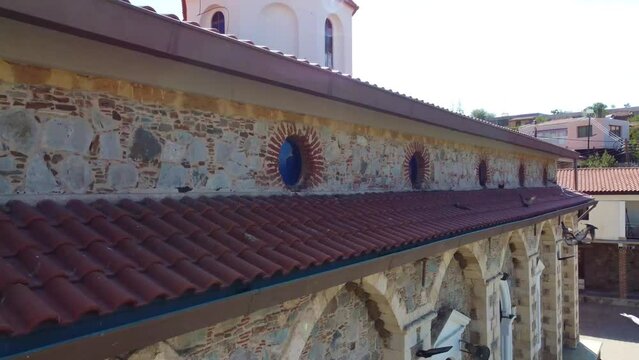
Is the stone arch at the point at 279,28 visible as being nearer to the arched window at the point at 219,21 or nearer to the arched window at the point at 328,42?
the arched window at the point at 219,21

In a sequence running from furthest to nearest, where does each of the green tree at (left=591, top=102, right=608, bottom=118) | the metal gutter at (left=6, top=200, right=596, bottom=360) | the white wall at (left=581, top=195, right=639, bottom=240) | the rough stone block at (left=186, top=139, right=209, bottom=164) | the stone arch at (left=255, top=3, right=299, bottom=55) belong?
the green tree at (left=591, top=102, right=608, bottom=118) → the white wall at (left=581, top=195, right=639, bottom=240) → the stone arch at (left=255, top=3, right=299, bottom=55) → the rough stone block at (left=186, top=139, right=209, bottom=164) → the metal gutter at (left=6, top=200, right=596, bottom=360)

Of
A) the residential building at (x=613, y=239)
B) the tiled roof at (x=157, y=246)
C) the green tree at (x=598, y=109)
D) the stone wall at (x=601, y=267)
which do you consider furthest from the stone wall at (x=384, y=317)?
the green tree at (x=598, y=109)

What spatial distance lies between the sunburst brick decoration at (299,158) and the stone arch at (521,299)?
271 inches

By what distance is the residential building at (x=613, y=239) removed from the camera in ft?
75.6

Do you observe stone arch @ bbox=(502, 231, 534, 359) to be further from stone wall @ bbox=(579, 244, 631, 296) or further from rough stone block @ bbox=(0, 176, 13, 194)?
stone wall @ bbox=(579, 244, 631, 296)

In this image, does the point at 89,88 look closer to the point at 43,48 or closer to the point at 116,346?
the point at 43,48

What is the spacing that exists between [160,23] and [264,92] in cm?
157

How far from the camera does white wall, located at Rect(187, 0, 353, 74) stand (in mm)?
10117

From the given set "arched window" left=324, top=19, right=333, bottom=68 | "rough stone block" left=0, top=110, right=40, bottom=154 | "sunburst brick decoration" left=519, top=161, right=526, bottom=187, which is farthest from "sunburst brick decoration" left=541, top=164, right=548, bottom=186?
"rough stone block" left=0, top=110, right=40, bottom=154

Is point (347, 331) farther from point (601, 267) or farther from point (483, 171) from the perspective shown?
point (601, 267)

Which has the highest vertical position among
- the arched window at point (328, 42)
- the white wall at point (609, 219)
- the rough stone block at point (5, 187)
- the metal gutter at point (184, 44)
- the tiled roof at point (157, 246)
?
the arched window at point (328, 42)

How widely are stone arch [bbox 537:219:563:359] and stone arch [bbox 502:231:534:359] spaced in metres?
2.75

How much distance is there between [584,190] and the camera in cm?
2412

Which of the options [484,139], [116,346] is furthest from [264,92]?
[484,139]
